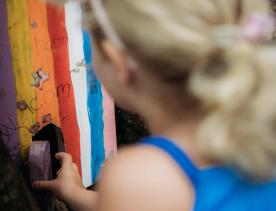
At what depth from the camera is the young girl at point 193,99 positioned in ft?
3.50

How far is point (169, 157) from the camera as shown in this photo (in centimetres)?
115

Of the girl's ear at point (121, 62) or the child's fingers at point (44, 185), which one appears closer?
the girl's ear at point (121, 62)

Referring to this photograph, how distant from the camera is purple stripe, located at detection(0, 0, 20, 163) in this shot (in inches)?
84.7

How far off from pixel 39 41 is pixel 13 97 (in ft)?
0.85

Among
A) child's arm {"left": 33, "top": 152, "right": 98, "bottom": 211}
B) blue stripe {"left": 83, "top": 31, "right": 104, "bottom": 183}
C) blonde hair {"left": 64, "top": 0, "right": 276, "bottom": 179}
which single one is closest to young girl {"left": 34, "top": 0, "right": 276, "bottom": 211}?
blonde hair {"left": 64, "top": 0, "right": 276, "bottom": 179}

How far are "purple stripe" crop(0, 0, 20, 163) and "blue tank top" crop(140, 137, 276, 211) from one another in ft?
3.75

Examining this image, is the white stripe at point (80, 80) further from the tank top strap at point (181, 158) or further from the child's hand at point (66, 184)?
the tank top strap at point (181, 158)

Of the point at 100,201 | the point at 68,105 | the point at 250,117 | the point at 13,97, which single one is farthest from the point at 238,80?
the point at 68,105

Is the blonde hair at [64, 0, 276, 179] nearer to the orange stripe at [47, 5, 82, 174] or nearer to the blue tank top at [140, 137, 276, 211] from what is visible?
the blue tank top at [140, 137, 276, 211]

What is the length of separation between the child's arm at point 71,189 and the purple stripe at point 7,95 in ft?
1.00

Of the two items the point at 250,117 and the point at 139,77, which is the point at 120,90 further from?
the point at 250,117

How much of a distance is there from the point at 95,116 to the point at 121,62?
1478mm

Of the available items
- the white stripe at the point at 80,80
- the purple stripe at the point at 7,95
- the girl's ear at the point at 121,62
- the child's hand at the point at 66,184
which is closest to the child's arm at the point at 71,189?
the child's hand at the point at 66,184

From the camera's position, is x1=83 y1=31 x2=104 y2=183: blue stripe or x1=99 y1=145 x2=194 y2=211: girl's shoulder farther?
x1=83 y1=31 x2=104 y2=183: blue stripe
